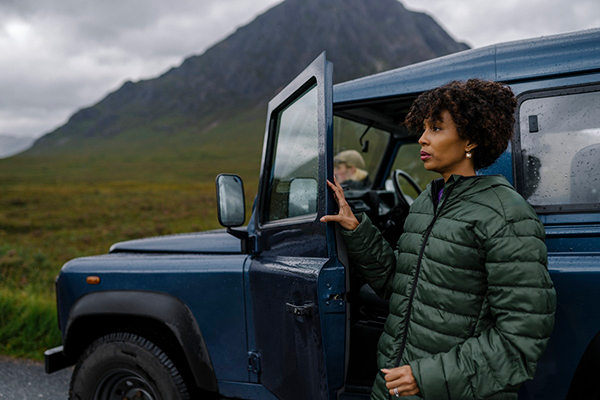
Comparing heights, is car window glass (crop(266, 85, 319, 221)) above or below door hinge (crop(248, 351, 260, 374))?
above

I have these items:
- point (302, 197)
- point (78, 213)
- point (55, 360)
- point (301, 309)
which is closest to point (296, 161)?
point (302, 197)

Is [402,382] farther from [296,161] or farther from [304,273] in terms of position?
[296,161]

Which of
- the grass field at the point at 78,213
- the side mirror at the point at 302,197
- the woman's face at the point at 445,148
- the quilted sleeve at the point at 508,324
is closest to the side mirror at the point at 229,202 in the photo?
the side mirror at the point at 302,197

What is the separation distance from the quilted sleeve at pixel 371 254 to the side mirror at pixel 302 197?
26 centimetres

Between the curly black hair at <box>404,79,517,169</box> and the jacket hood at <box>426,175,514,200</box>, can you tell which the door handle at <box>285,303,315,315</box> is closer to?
the jacket hood at <box>426,175,514,200</box>

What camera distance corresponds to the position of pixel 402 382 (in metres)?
1.58

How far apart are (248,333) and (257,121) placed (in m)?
154

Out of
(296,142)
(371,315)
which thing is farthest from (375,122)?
(371,315)

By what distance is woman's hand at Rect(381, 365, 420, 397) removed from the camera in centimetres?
158

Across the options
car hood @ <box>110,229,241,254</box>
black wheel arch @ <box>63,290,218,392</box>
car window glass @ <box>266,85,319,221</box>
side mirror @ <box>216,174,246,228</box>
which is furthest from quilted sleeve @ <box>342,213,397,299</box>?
black wheel arch @ <box>63,290,218,392</box>

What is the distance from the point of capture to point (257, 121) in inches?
6068

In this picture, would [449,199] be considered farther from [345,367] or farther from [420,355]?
[345,367]

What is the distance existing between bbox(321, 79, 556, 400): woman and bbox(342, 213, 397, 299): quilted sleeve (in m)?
0.18

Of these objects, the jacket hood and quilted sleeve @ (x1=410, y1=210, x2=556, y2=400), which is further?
the jacket hood
